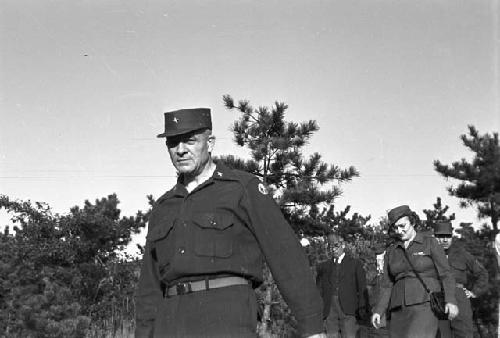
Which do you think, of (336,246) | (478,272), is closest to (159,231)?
(478,272)

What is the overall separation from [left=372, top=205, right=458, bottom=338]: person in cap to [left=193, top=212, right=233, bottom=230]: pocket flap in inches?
179

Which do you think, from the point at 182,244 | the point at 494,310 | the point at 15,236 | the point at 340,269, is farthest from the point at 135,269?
the point at 182,244

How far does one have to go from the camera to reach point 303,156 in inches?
862

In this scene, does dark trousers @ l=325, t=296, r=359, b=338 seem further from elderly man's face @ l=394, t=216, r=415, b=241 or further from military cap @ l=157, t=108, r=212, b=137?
military cap @ l=157, t=108, r=212, b=137

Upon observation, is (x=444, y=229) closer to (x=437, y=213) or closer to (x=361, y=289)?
(x=361, y=289)

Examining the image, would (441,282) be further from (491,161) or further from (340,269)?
(491,161)

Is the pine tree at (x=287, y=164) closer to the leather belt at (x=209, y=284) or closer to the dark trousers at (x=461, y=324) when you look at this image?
the dark trousers at (x=461, y=324)

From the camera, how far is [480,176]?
2856 cm

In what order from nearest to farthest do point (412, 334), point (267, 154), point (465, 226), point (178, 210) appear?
point (178, 210)
point (412, 334)
point (267, 154)
point (465, 226)

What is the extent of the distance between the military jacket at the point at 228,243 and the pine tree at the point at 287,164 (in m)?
16.5

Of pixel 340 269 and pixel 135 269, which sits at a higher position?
pixel 135 269

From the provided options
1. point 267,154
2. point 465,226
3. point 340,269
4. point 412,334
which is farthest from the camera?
point 465,226

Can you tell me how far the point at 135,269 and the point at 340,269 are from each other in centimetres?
685

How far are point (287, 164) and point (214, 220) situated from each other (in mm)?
17303
